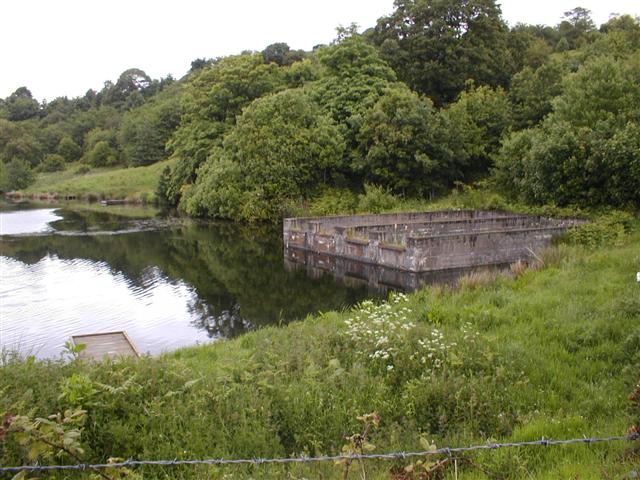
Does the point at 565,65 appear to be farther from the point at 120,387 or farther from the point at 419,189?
the point at 120,387

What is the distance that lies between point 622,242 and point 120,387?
16.1 metres

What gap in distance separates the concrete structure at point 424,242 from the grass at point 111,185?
127 ft

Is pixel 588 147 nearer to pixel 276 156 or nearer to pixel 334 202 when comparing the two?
pixel 334 202

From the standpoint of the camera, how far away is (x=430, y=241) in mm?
20203

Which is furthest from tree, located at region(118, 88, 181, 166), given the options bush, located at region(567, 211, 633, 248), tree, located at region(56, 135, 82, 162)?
bush, located at region(567, 211, 633, 248)

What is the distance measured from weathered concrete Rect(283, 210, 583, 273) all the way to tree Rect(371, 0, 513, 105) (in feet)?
75.1

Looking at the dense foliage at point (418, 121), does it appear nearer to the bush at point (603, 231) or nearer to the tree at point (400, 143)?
the tree at point (400, 143)

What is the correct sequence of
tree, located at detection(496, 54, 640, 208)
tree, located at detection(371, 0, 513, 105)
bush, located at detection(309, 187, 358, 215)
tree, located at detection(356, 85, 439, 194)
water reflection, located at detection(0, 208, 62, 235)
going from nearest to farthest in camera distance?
tree, located at detection(496, 54, 640, 208) < tree, located at detection(356, 85, 439, 194) < water reflection, located at detection(0, 208, 62, 235) < bush, located at detection(309, 187, 358, 215) < tree, located at detection(371, 0, 513, 105)

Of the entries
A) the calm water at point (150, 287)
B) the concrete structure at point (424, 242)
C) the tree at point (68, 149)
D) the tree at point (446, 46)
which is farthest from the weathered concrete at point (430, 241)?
the tree at point (68, 149)

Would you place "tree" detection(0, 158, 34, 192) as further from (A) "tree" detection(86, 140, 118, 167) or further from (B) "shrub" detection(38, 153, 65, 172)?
(A) "tree" detection(86, 140, 118, 167)

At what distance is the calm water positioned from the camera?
15.1 metres

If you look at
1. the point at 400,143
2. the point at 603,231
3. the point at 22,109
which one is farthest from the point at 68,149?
the point at 603,231

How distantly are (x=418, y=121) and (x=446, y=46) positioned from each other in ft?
45.3

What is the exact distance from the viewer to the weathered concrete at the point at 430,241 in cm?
2039
